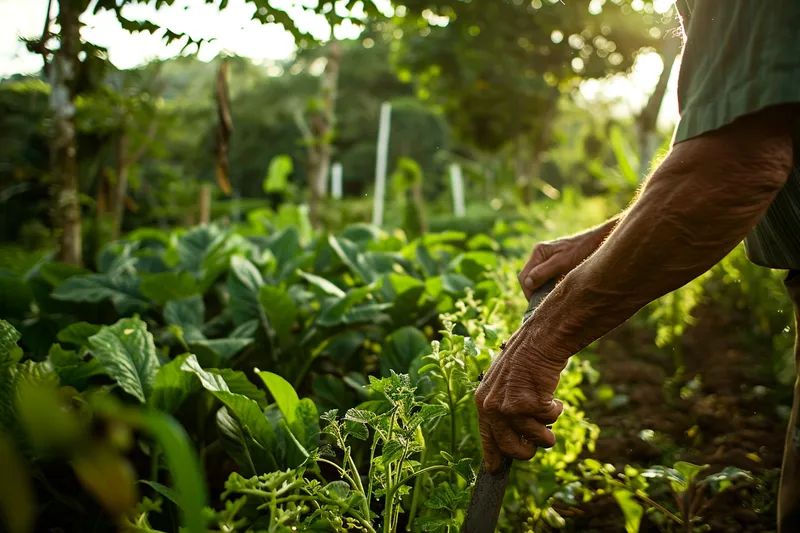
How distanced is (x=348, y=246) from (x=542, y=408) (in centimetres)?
205

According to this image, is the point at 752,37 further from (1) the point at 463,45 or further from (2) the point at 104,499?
(1) the point at 463,45

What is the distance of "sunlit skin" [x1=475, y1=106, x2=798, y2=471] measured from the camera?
105 cm

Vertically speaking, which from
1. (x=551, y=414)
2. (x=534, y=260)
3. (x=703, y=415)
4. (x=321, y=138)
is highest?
(x=321, y=138)

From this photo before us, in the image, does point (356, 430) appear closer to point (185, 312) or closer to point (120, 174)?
point (185, 312)

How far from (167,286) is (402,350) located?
111 cm

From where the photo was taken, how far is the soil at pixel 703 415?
217 centimetres

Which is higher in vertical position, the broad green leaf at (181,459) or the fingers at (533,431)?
the broad green leaf at (181,459)

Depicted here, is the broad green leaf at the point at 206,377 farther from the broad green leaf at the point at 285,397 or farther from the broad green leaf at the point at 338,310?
the broad green leaf at the point at 338,310

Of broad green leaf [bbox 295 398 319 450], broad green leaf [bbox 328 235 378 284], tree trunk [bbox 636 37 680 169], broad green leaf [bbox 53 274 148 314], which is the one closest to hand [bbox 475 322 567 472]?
broad green leaf [bbox 295 398 319 450]

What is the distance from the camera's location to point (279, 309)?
248 cm

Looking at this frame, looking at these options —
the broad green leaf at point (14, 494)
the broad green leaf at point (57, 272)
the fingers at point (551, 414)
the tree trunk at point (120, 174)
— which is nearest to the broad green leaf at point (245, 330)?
the broad green leaf at point (57, 272)

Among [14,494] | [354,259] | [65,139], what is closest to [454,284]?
[354,259]

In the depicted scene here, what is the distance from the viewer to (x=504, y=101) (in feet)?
43.7

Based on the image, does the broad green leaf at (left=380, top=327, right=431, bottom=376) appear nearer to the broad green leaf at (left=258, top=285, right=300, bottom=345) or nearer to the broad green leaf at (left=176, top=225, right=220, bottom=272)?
the broad green leaf at (left=258, top=285, right=300, bottom=345)
